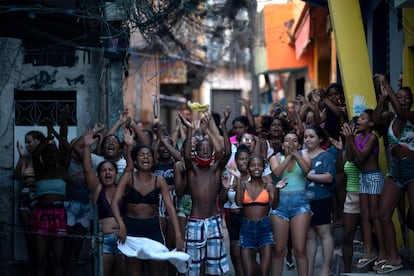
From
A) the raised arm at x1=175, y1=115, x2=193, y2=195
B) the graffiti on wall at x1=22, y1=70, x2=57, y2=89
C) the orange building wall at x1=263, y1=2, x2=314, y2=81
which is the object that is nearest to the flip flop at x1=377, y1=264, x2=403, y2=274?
the raised arm at x1=175, y1=115, x2=193, y2=195

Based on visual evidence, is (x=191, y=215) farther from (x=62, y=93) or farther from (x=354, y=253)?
(x=62, y=93)

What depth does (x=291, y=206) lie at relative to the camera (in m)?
8.97

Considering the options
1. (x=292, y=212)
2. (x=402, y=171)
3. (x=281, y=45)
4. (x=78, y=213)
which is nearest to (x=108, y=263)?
(x=78, y=213)

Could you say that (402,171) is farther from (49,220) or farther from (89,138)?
(49,220)

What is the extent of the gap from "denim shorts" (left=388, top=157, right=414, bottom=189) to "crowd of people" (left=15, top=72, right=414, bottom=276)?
11mm

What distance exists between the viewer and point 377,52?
13.5 m

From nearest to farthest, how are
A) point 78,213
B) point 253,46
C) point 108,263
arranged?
point 108,263, point 78,213, point 253,46

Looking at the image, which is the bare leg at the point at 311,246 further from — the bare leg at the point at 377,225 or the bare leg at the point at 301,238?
the bare leg at the point at 377,225

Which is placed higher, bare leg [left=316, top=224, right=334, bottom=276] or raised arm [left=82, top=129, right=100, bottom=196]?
raised arm [left=82, top=129, right=100, bottom=196]

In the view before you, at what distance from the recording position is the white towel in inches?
319

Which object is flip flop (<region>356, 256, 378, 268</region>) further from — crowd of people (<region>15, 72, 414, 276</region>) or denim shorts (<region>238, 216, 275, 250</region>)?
denim shorts (<region>238, 216, 275, 250</region>)

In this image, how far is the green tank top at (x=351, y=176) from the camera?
946 cm

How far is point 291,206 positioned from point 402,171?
1.31 meters

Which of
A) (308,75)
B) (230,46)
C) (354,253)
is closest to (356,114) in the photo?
(354,253)
